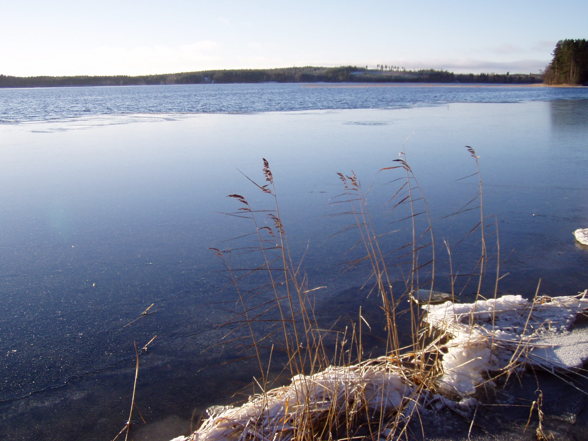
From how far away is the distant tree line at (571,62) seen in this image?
122 feet

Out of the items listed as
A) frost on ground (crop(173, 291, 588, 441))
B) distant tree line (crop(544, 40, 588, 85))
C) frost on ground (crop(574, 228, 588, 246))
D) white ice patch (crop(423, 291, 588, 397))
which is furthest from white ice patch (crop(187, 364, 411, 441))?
distant tree line (crop(544, 40, 588, 85))

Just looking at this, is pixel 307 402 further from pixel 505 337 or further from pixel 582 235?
pixel 582 235

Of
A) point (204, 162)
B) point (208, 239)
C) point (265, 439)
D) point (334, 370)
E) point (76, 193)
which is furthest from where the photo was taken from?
point (204, 162)

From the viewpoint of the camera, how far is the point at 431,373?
2195 mm

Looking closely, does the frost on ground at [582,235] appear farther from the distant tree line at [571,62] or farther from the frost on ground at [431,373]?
the distant tree line at [571,62]

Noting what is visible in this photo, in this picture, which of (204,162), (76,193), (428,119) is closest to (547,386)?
(76,193)

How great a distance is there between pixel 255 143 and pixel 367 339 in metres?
6.50

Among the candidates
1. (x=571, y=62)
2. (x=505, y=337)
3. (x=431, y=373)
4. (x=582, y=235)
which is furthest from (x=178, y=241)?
(x=571, y=62)

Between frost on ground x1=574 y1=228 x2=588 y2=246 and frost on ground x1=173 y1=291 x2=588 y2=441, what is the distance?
4.34ft

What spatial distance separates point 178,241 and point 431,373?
2.48 m

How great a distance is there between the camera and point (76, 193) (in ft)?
18.6

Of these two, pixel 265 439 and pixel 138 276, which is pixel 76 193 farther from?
pixel 265 439

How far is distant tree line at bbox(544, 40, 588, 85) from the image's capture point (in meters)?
37.3

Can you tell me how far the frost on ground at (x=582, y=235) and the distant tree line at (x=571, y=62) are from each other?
130ft
